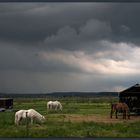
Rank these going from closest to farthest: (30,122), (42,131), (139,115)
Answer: (42,131)
(30,122)
(139,115)

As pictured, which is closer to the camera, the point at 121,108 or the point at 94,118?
the point at 94,118

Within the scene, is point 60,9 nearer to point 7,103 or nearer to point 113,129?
point 113,129

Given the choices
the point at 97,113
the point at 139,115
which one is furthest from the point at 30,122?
the point at 139,115

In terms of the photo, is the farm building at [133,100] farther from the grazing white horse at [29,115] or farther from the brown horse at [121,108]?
the grazing white horse at [29,115]

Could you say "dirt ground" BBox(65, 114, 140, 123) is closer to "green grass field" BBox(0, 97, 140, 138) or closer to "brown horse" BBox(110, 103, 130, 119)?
"green grass field" BBox(0, 97, 140, 138)

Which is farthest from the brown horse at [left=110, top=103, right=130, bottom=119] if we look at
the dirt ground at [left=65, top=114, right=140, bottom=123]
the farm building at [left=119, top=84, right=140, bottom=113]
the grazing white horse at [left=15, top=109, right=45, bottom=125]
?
the grazing white horse at [left=15, top=109, right=45, bottom=125]

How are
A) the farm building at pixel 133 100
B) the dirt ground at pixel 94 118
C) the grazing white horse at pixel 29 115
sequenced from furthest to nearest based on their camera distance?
the farm building at pixel 133 100 < the dirt ground at pixel 94 118 < the grazing white horse at pixel 29 115

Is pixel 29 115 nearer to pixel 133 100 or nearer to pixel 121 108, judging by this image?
pixel 121 108

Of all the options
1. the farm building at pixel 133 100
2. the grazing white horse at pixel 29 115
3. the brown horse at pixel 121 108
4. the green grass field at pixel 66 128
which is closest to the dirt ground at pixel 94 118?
the green grass field at pixel 66 128

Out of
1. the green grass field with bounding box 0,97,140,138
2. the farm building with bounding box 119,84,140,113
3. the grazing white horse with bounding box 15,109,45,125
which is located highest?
the farm building with bounding box 119,84,140,113

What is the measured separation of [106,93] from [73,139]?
2650 mm

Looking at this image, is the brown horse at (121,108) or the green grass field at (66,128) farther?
the brown horse at (121,108)

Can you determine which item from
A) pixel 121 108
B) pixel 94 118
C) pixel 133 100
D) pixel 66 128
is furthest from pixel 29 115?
pixel 133 100

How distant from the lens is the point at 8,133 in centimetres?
1360
